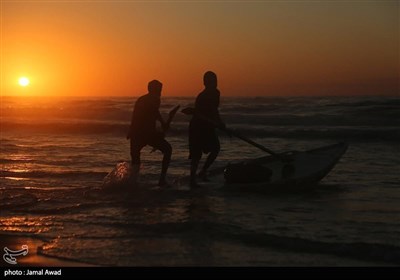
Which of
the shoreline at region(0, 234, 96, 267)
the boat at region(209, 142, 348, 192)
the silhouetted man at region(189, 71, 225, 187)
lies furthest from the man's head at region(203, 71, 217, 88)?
the shoreline at region(0, 234, 96, 267)

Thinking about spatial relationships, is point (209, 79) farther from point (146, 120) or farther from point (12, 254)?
point (12, 254)

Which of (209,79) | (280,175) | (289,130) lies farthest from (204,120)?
(289,130)

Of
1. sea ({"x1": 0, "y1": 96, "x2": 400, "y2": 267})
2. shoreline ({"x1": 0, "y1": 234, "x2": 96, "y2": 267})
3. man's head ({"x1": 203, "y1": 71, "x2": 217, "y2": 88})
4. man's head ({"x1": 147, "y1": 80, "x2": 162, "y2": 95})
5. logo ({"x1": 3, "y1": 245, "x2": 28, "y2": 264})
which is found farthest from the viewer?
man's head ({"x1": 203, "y1": 71, "x2": 217, "y2": 88})

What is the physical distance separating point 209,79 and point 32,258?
181 inches

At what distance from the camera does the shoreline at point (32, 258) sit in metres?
4.94

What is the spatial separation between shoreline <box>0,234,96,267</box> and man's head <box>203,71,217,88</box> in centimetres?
411

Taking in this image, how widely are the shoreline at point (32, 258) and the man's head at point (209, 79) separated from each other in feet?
13.5

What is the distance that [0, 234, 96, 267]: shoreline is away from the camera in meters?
4.94

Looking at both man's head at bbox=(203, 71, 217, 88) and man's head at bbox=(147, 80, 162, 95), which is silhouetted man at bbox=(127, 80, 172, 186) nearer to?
man's head at bbox=(147, 80, 162, 95)

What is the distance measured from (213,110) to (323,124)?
19810 millimetres

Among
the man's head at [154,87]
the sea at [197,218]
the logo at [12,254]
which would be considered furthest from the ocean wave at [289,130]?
the logo at [12,254]

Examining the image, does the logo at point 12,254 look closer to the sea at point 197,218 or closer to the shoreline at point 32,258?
the shoreline at point 32,258
